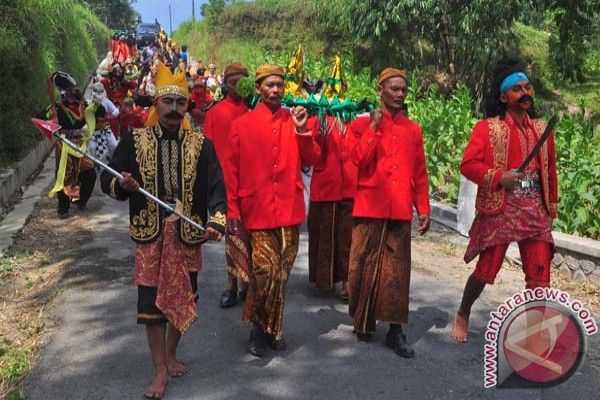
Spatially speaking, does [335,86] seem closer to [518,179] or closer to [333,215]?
[333,215]

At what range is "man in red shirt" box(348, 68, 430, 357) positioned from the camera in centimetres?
432

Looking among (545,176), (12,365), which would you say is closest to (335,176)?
(545,176)

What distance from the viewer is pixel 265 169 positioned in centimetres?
425

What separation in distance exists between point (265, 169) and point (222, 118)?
1.55m

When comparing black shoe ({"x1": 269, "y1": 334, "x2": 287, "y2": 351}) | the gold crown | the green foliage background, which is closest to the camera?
the gold crown

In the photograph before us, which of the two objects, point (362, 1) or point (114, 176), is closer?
point (114, 176)

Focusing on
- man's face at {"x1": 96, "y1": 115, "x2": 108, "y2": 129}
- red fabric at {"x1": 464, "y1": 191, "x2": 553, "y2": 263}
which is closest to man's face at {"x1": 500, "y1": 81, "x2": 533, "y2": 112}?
red fabric at {"x1": 464, "y1": 191, "x2": 553, "y2": 263}

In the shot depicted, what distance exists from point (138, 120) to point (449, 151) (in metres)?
4.67

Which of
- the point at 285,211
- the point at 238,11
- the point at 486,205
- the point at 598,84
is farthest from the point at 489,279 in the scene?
the point at 238,11

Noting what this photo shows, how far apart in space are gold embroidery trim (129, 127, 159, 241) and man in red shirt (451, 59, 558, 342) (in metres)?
1.96

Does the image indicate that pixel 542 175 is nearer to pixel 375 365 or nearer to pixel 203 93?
pixel 375 365

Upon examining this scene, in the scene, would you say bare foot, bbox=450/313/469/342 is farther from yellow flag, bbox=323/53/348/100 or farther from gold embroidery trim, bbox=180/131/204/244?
yellow flag, bbox=323/53/348/100

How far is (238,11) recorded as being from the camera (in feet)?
99.5

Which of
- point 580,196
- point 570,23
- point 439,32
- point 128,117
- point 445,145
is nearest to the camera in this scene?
point 580,196
